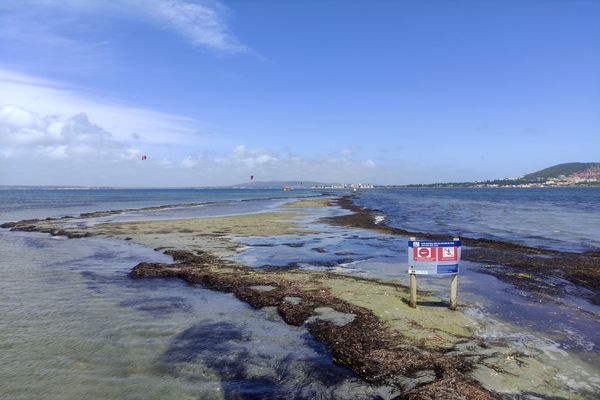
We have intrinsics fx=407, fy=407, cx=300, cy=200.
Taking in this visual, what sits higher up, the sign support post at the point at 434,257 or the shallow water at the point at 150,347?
the sign support post at the point at 434,257

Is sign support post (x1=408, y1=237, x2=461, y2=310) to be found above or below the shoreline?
above

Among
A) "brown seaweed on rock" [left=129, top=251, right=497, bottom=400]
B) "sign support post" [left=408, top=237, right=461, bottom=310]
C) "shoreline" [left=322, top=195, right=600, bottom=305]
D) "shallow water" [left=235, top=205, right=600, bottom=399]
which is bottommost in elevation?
"shoreline" [left=322, top=195, right=600, bottom=305]

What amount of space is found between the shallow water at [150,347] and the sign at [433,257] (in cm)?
354

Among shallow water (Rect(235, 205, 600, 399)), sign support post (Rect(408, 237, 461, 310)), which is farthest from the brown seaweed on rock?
sign support post (Rect(408, 237, 461, 310))

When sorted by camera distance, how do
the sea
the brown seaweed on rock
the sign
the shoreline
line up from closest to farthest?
the brown seaweed on rock
the sea
the sign
the shoreline

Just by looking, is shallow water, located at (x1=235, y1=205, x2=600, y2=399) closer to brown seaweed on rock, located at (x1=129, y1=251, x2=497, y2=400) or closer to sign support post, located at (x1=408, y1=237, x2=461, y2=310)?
brown seaweed on rock, located at (x1=129, y1=251, x2=497, y2=400)

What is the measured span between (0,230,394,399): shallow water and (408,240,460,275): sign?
354 cm

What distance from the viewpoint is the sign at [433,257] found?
1045cm

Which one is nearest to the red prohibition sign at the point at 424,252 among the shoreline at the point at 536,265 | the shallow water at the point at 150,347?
the shallow water at the point at 150,347

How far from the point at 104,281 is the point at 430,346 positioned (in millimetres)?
11292

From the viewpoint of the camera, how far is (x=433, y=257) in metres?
10.5

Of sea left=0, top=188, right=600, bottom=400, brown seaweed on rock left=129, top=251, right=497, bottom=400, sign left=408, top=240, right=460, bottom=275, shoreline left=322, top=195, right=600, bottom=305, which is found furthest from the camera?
shoreline left=322, top=195, right=600, bottom=305

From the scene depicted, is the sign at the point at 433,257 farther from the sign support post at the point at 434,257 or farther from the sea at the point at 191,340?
the sea at the point at 191,340

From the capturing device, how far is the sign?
1045cm
